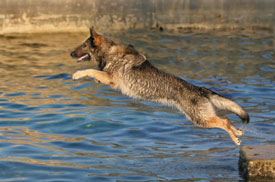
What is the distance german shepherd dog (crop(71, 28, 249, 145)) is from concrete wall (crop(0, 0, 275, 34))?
8578 mm

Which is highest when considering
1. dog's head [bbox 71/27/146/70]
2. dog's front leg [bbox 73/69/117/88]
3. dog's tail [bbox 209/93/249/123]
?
dog's head [bbox 71/27/146/70]

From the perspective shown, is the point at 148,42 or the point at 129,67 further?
the point at 148,42

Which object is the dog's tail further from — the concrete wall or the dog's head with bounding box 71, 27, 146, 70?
the concrete wall

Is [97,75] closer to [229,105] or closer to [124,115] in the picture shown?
[229,105]

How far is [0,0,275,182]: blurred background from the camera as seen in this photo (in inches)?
311

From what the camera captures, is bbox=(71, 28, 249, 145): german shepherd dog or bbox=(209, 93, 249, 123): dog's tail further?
bbox=(71, 28, 249, 145): german shepherd dog

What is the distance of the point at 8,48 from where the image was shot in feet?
52.7

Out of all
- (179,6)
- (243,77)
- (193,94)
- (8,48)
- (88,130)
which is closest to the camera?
(193,94)

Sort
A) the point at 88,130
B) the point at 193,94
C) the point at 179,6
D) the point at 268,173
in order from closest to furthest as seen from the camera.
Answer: the point at 268,173
the point at 193,94
the point at 88,130
the point at 179,6

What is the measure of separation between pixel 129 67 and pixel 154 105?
3044 mm

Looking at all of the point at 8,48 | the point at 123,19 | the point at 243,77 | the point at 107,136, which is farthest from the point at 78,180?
the point at 123,19

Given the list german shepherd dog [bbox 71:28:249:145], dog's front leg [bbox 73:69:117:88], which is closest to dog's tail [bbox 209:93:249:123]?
german shepherd dog [bbox 71:28:249:145]

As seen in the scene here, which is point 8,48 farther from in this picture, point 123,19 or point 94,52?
point 94,52

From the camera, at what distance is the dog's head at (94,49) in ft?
29.3
